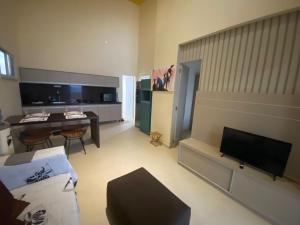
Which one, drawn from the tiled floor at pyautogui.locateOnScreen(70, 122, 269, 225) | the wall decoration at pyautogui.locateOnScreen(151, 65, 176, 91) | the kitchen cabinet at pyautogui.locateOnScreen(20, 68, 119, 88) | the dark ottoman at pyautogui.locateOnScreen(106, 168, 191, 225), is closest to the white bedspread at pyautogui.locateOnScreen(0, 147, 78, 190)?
the tiled floor at pyautogui.locateOnScreen(70, 122, 269, 225)

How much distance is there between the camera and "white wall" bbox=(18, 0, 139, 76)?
154 inches

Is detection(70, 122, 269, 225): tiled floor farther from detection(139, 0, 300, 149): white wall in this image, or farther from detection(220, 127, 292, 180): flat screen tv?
detection(139, 0, 300, 149): white wall

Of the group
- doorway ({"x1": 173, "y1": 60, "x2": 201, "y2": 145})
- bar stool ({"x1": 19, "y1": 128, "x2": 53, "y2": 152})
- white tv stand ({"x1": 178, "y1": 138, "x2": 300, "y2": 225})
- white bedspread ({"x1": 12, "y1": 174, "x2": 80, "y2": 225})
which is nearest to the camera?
white bedspread ({"x1": 12, "y1": 174, "x2": 80, "y2": 225})

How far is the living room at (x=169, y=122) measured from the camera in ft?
4.80

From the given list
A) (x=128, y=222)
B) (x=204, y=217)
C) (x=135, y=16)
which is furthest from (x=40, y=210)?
(x=135, y=16)

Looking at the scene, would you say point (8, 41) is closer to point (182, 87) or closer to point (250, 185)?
point (182, 87)

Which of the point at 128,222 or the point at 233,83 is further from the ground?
the point at 233,83

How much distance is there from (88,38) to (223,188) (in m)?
5.56

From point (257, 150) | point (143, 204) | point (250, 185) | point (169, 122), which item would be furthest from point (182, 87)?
point (143, 204)

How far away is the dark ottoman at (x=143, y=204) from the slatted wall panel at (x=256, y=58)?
6.32 feet

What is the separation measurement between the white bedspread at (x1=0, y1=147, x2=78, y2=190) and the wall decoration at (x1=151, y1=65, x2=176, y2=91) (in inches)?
100

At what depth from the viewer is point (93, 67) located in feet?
16.2

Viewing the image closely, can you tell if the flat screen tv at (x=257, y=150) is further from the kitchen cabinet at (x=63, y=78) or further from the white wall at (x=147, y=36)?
the kitchen cabinet at (x=63, y=78)

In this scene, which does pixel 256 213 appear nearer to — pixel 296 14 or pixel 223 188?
pixel 223 188
